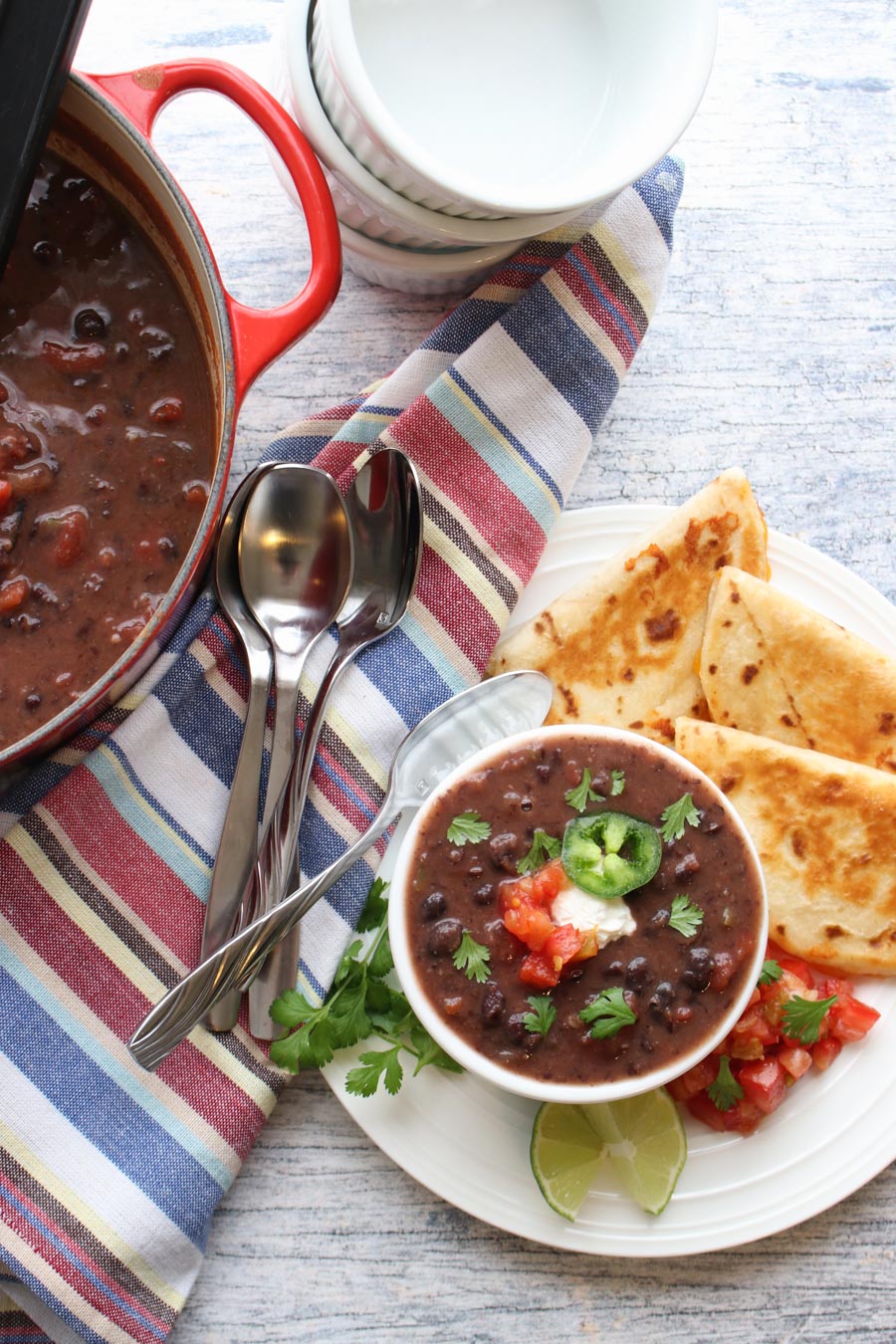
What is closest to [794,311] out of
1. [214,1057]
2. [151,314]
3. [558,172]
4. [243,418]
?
[558,172]

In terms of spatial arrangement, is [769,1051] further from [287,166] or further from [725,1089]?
[287,166]

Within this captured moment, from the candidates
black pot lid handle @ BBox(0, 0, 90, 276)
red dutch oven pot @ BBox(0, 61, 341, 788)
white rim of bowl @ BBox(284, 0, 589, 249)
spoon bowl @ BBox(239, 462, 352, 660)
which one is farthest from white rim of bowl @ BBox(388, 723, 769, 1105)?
black pot lid handle @ BBox(0, 0, 90, 276)

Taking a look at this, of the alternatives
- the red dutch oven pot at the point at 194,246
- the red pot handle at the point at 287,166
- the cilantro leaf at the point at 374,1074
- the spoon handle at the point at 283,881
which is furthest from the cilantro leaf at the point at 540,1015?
the red pot handle at the point at 287,166

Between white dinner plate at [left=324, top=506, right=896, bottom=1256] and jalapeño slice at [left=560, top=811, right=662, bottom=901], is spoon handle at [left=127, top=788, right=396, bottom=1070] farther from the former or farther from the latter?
jalapeño slice at [left=560, top=811, right=662, bottom=901]

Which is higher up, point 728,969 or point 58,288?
point 58,288

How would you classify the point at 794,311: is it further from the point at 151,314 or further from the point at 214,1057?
→ the point at 214,1057

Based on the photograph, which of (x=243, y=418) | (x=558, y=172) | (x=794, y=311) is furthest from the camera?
(x=794, y=311)
